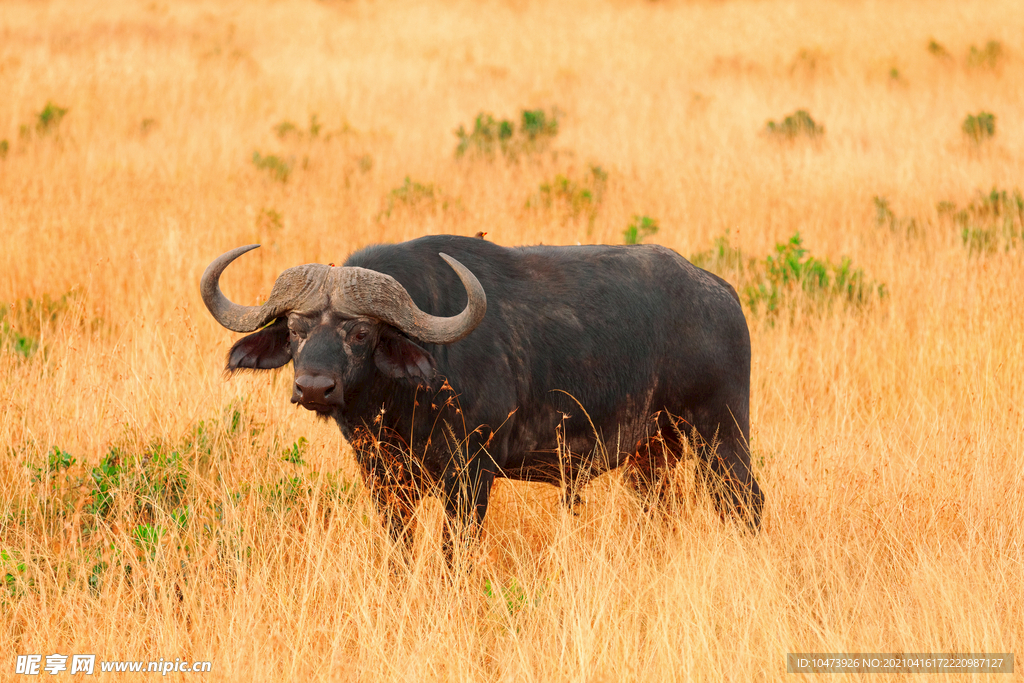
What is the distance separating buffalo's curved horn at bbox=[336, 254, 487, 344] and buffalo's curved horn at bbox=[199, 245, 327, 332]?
167mm

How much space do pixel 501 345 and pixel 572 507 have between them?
2.59ft

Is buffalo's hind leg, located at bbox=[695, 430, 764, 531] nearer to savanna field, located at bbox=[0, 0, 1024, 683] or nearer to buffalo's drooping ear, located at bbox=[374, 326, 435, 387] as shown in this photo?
savanna field, located at bbox=[0, 0, 1024, 683]

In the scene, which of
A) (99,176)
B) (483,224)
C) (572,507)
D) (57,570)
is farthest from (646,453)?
(99,176)

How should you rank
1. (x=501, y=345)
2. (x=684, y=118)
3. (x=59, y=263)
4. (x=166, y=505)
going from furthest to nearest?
(x=684, y=118) < (x=59, y=263) < (x=166, y=505) < (x=501, y=345)

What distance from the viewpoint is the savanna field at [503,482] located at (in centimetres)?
342

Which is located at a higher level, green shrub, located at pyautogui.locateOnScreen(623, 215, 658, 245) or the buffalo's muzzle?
green shrub, located at pyautogui.locateOnScreen(623, 215, 658, 245)

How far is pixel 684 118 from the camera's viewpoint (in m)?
12.9

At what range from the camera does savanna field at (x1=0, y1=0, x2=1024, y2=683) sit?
342 centimetres

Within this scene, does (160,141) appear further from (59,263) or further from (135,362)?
(135,362)

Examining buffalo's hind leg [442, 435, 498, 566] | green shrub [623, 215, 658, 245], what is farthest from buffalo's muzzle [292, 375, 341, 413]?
green shrub [623, 215, 658, 245]

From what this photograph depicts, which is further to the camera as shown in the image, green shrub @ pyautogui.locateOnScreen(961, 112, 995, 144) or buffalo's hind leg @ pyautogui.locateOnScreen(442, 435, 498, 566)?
green shrub @ pyautogui.locateOnScreen(961, 112, 995, 144)

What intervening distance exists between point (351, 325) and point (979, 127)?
36.3ft

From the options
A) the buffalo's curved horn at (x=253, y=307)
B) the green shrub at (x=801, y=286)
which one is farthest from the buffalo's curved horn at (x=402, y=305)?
the green shrub at (x=801, y=286)

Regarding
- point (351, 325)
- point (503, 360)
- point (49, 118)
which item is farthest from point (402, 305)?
point (49, 118)
